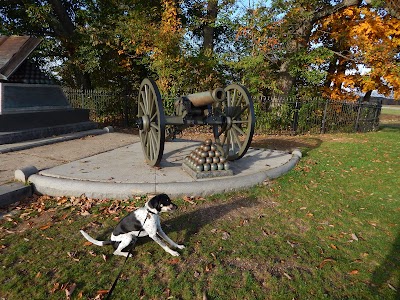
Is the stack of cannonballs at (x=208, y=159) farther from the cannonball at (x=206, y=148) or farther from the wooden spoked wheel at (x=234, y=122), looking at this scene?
the wooden spoked wheel at (x=234, y=122)

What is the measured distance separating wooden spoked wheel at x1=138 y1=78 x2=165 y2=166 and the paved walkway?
33cm

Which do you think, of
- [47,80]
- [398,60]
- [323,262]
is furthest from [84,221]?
[398,60]

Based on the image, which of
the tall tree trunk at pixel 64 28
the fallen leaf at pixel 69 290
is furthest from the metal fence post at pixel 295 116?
the fallen leaf at pixel 69 290

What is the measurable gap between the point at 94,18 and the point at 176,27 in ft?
14.1

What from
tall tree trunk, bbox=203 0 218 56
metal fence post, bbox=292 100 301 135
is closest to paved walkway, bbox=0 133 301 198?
metal fence post, bbox=292 100 301 135

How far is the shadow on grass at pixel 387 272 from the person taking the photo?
2.63 metres

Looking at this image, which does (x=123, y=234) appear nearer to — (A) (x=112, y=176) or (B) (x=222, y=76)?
(A) (x=112, y=176)

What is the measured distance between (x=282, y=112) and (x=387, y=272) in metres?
9.89

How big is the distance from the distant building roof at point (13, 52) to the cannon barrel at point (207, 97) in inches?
229

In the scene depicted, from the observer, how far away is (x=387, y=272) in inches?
112

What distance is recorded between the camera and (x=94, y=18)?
1334 centimetres

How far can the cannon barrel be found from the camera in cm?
466

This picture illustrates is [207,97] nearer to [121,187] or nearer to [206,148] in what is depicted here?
[206,148]

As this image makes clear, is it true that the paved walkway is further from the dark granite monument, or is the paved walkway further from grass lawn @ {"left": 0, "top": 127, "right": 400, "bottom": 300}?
the dark granite monument
